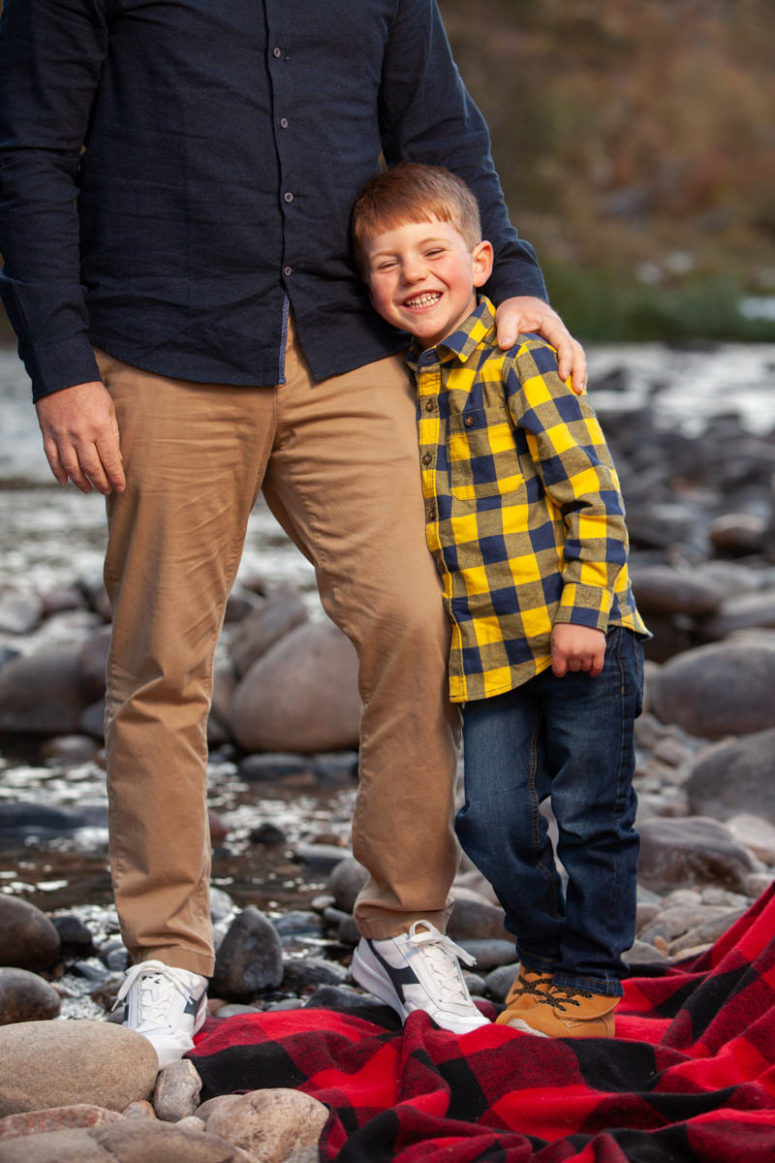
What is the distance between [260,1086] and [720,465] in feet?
28.6

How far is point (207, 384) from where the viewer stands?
227 cm

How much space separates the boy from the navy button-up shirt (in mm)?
132

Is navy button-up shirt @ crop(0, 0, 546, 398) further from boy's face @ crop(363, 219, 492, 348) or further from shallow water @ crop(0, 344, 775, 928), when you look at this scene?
shallow water @ crop(0, 344, 775, 928)

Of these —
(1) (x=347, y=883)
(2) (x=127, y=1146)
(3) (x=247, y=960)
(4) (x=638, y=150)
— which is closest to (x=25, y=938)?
(3) (x=247, y=960)

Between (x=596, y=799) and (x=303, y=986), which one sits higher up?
(x=596, y=799)

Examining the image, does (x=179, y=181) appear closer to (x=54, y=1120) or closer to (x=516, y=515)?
(x=516, y=515)

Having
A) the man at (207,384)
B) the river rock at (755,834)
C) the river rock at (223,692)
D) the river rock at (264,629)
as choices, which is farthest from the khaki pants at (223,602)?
the river rock at (264,629)

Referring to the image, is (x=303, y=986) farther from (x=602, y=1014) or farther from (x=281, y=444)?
(x=281, y=444)

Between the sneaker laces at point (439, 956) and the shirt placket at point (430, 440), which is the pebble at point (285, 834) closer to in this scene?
the sneaker laces at point (439, 956)

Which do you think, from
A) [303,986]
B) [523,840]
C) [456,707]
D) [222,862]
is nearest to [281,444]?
[456,707]

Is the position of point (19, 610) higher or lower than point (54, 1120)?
higher

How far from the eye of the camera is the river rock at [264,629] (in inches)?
185

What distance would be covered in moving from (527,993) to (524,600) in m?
0.70

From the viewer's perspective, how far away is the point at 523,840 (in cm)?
233
